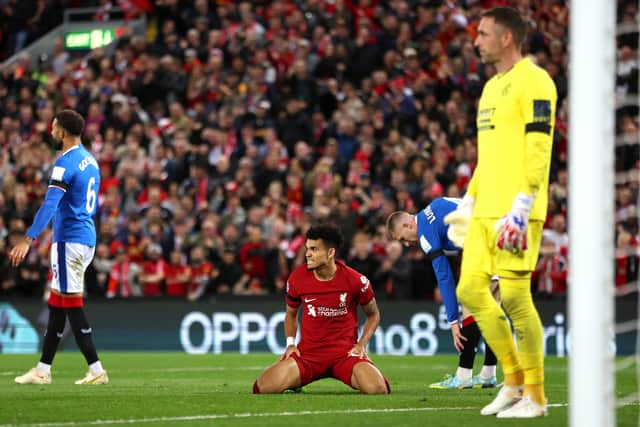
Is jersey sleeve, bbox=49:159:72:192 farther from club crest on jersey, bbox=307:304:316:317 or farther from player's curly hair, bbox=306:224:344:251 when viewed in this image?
club crest on jersey, bbox=307:304:316:317

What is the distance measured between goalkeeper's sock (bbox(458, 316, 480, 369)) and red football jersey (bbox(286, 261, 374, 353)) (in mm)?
1401

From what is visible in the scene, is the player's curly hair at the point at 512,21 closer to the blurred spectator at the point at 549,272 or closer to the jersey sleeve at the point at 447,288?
the jersey sleeve at the point at 447,288

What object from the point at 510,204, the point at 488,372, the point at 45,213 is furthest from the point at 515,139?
→ the point at 45,213

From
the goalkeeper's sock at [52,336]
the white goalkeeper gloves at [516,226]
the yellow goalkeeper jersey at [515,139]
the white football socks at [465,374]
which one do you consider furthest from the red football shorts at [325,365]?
the white goalkeeper gloves at [516,226]

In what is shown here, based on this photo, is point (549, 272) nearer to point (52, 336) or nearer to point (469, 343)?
point (469, 343)

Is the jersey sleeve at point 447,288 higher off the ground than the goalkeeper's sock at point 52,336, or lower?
higher

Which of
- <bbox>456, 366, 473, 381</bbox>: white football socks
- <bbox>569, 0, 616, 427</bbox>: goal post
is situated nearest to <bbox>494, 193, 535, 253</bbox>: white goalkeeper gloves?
<bbox>569, 0, 616, 427</bbox>: goal post

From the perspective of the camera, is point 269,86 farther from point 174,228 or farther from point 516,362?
point 516,362

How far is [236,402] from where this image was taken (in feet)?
27.4

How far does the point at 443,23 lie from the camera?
2178 cm

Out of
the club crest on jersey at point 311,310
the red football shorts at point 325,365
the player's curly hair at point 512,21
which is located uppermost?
the player's curly hair at point 512,21

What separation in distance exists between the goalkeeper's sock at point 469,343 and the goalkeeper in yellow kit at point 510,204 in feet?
11.1

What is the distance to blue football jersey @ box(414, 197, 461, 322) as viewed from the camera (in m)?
10.3

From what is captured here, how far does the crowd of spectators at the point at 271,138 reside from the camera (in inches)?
730
